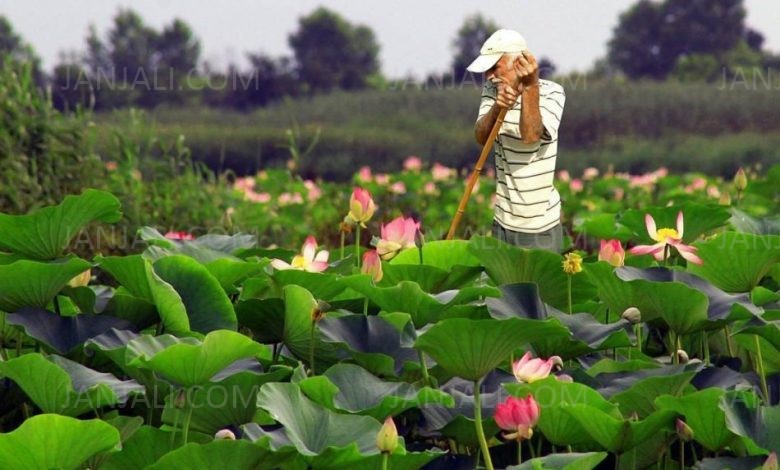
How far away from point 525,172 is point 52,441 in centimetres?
167

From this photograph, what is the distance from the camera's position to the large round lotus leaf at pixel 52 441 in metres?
1.92

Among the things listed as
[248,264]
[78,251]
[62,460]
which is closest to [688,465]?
[248,264]

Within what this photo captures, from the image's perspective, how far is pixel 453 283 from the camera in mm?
2723

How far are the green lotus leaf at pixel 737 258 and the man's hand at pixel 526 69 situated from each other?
0.60 metres

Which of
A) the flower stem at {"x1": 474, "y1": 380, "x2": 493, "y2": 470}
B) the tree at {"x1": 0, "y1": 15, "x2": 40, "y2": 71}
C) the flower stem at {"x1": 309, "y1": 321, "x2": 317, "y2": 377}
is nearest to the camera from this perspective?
the flower stem at {"x1": 474, "y1": 380, "x2": 493, "y2": 470}

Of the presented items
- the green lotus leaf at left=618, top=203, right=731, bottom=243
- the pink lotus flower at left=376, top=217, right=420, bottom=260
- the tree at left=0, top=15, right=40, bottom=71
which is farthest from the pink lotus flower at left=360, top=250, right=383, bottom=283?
the tree at left=0, top=15, right=40, bottom=71

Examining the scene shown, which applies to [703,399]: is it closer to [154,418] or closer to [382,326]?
[382,326]

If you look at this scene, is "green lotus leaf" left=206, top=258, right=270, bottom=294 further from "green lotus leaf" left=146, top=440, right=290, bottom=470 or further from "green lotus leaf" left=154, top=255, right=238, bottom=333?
"green lotus leaf" left=146, top=440, right=290, bottom=470

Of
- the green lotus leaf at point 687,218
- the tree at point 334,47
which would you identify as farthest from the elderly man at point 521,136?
the tree at point 334,47

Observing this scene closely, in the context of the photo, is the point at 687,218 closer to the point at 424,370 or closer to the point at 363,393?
the point at 424,370

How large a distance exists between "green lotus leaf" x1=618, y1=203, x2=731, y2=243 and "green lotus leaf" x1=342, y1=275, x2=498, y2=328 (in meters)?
0.88

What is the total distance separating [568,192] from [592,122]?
40.5 feet

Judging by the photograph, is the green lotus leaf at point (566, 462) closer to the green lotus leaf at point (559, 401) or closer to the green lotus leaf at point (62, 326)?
the green lotus leaf at point (559, 401)

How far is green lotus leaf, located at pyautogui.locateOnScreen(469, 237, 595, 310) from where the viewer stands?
8.63 ft
